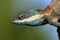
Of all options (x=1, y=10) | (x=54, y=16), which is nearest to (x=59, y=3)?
(x=54, y=16)

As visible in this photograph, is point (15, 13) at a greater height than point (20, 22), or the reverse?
point (15, 13)

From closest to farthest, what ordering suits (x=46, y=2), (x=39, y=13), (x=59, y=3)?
(x=59, y=3)
(x=39, y=13)
(x=46, y=2)

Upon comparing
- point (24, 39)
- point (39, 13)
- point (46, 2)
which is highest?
point (46, 2)

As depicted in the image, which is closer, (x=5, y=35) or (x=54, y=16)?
(x=54, y=16)

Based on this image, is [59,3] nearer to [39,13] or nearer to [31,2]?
[39,13]

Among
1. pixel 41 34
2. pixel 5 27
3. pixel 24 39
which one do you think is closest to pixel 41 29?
pixel 41 34

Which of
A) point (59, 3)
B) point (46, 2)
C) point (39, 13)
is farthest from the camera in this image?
point (46, 2)

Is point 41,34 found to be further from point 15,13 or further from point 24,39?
point 15,13
